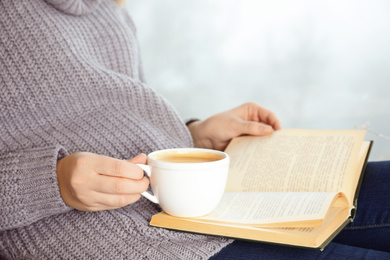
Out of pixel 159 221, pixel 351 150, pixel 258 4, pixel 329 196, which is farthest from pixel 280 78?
pixel 159 221

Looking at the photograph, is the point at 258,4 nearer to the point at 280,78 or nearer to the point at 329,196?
the point at 280,78

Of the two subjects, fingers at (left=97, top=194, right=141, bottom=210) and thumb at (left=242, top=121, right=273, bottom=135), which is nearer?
fingers at (left=97, top=194, right=141, bottom=210)

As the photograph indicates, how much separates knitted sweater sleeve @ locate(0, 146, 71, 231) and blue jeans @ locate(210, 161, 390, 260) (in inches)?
10.8

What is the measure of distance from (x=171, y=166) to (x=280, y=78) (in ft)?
2.78

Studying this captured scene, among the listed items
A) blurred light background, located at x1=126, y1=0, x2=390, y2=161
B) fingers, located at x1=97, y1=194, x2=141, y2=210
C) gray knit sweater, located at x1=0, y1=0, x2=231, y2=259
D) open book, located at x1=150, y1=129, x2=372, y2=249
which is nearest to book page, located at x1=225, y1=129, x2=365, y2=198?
open book, located at x1=150, y1=129, x2=372, y2=249

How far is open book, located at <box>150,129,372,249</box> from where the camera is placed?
0.55 m

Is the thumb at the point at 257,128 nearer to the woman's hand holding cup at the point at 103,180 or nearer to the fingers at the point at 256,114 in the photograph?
the fingers at the point at 256,114

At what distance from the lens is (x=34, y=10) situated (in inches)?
29.3

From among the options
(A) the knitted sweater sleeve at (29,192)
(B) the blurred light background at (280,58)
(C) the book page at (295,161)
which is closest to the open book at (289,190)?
(C) the book page at (295,161)

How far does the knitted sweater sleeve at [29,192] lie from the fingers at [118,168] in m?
0.11

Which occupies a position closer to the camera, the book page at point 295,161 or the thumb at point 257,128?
the book page at point 295,161

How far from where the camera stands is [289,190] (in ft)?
2.41

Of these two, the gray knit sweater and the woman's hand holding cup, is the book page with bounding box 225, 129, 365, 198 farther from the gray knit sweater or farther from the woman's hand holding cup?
the woman's hand holding cup

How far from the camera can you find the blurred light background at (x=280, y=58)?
1157mm
